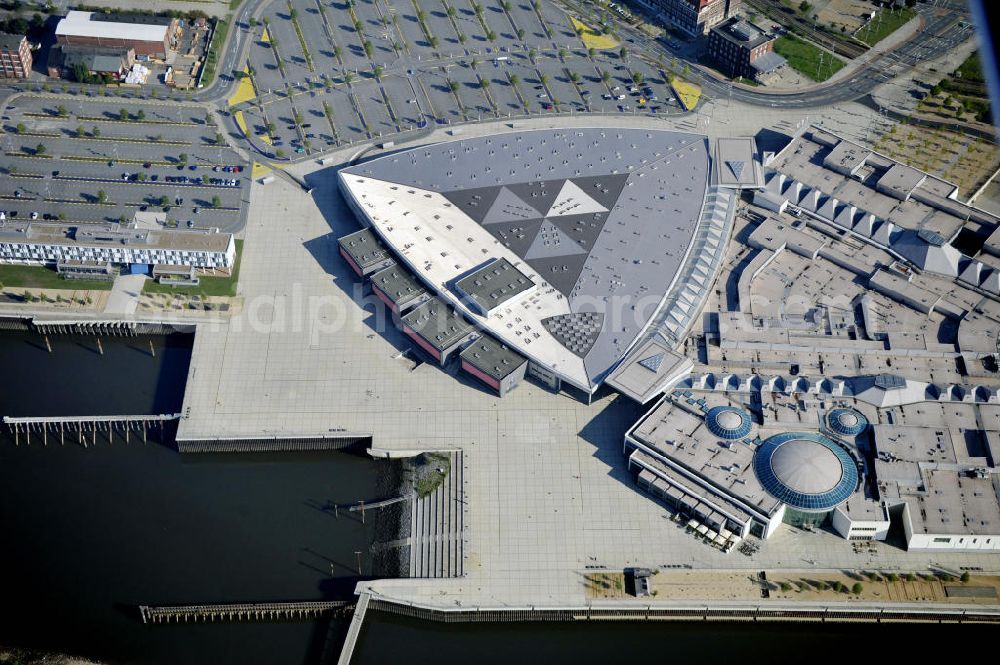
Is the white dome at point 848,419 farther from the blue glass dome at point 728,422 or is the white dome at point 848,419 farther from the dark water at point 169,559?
the dark water at point 169,559

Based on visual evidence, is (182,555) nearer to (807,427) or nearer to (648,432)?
(648,432)

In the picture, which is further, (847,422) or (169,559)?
(847,422)

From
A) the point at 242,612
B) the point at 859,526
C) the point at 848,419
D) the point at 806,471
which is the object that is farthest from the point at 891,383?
the point at 242,612

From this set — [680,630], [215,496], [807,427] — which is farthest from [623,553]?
[215,496]

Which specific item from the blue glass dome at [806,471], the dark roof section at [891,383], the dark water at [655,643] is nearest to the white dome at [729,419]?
the blue glass dome at [806,471]

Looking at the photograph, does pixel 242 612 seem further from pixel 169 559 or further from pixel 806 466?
pixel 806 466
